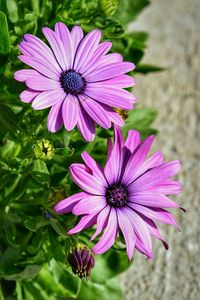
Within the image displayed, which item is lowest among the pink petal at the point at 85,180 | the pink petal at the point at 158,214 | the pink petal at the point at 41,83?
the pink petal at the point at 158,214

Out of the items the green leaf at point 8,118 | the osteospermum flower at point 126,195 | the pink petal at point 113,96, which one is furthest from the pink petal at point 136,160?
the green leaf at point 8,118

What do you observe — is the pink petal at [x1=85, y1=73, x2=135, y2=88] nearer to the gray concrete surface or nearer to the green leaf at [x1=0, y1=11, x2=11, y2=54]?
the green leaf at [x1=0, y1=11, x2=11, y2=54]

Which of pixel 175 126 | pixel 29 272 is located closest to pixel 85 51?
pixel 29 272

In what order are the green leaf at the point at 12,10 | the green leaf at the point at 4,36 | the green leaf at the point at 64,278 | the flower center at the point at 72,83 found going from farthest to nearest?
the green leaf at the point at 64,278
the green leaf at the point at 12,10
the green leaf at the point at 4,36
the flower center at the point at 72,83

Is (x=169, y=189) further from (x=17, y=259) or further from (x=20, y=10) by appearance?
(x=20, y=10)

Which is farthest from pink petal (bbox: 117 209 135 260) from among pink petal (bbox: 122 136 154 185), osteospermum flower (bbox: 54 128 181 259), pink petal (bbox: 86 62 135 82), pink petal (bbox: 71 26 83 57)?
pink petal (bbox: 71 26 83 57)

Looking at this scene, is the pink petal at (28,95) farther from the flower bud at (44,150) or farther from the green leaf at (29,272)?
the green leaf at (29,272)
